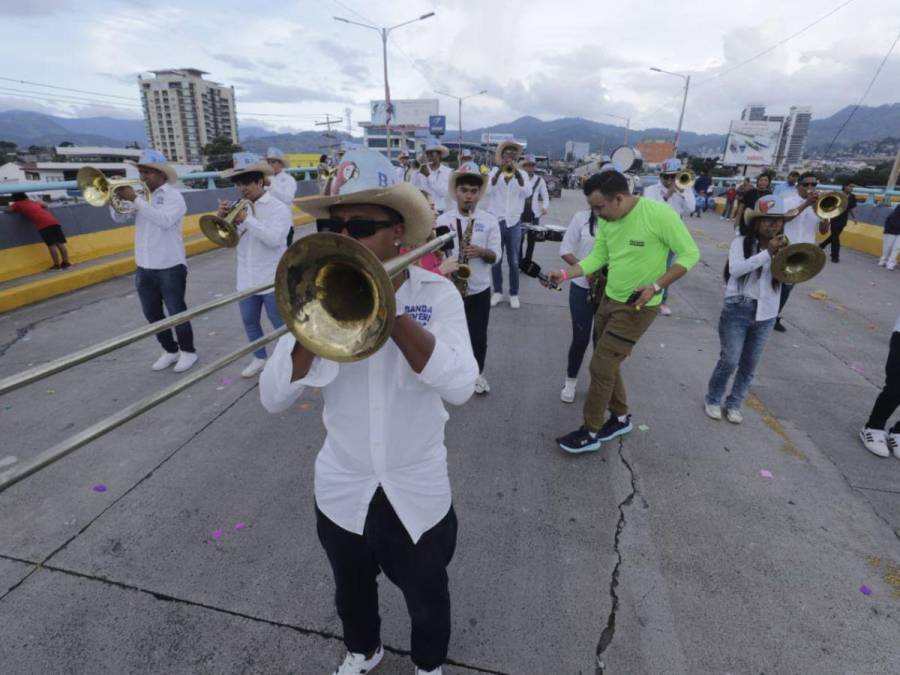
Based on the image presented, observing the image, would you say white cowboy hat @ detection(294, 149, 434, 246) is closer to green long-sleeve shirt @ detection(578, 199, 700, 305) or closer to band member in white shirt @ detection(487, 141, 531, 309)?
green long-sleeve shirt @ detection(578, 199, 700, 305)

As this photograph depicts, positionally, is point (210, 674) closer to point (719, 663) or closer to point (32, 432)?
point (719, 663)

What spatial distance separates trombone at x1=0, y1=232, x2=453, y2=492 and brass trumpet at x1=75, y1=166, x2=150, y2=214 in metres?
4.02

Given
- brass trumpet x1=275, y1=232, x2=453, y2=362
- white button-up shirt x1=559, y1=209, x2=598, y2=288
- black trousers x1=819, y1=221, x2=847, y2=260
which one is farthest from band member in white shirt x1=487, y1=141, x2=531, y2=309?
black trousers x1=819, y1=221, x2=847, y2=260

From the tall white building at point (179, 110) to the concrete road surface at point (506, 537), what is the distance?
151m

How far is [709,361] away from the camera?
18.2 ft

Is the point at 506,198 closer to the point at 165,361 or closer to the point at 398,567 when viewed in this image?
the point at 165,361

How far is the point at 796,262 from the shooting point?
3.69 meters

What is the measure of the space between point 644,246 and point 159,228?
14.4ft

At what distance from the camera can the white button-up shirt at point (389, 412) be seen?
5.08 ft

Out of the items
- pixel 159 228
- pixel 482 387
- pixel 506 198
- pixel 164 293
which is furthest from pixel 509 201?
pixel 164 293

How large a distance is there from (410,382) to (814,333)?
7.13 meters

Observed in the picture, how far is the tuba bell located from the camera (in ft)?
11.7

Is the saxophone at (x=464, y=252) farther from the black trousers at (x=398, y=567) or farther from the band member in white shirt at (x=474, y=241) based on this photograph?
the black trousers at (x=398, y=567)

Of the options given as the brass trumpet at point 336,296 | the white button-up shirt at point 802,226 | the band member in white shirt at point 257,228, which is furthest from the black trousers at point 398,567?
the white button-up shirt at point 802,226
